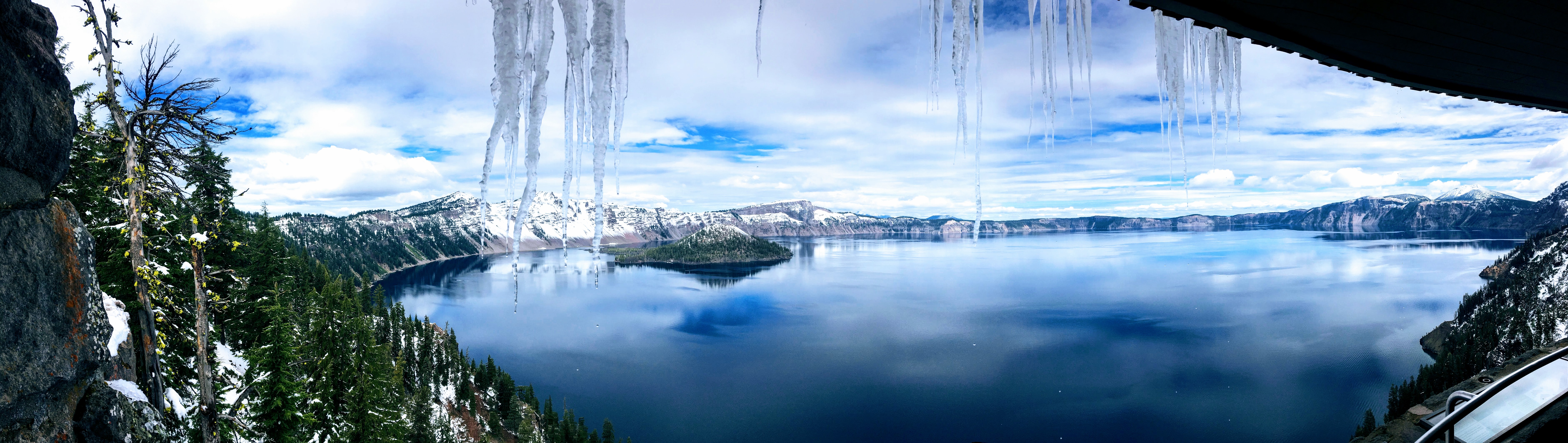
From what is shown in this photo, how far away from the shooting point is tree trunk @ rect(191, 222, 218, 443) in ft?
30.4

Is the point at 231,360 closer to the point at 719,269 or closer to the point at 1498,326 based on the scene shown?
the point at 1498,326

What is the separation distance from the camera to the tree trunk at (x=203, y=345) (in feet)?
30.4

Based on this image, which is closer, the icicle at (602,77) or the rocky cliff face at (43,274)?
the icicle at (602,77)

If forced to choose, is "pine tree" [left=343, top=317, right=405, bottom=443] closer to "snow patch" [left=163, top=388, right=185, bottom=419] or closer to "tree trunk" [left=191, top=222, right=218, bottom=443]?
"snow patch" [left=163, top=388, right=185, bottom=419]

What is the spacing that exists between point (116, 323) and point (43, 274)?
8.86 ft

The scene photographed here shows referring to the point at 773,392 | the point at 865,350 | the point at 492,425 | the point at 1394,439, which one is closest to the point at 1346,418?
the point at 865,350

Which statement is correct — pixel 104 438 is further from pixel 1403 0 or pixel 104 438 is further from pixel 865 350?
pixel 865 350

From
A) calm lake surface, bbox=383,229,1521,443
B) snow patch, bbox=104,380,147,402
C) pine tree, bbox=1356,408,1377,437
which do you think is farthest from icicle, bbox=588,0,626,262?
pine tree, bbox=1356,408,1377,437

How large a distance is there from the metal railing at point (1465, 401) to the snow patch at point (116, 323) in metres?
17.2

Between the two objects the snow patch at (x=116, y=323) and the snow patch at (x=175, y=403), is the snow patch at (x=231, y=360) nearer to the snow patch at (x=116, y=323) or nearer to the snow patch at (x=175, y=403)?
the snow patch at (x=175, y=403)

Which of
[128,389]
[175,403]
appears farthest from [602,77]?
[175,403]

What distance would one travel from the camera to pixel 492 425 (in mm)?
35844

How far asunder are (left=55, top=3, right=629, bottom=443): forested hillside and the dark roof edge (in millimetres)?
11480

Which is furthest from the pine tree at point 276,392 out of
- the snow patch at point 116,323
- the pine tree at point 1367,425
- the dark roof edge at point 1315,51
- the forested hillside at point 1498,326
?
the forested hillside at point 1498,326
